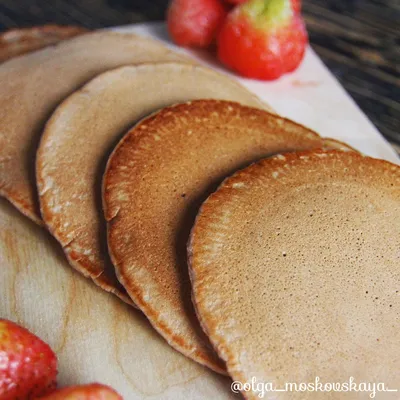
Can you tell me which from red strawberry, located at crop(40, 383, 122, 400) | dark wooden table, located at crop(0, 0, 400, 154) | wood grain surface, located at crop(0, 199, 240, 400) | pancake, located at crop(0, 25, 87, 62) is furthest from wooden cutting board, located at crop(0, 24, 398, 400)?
dark wooden table, located at crop(0, 0, 400, 154)

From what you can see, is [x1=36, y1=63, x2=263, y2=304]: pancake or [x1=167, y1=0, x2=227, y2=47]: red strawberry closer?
[x1=36, y1=63, x2=263, y2=304]: pancake

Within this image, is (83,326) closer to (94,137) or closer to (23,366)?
(23,366)

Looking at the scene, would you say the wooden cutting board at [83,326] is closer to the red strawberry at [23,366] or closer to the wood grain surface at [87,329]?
the wood grain surface at [87,329]

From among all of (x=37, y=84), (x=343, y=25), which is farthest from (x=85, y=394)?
(x=343, y=25)

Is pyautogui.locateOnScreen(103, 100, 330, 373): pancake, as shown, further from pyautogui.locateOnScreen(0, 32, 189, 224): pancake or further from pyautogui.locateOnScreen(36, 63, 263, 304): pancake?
pyautogui.locateOnScreen(0, 32, 189, 224): pancake

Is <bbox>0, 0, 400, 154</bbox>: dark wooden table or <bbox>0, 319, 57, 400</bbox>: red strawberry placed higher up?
<bbox>0, 0, 400, 154</bbox>: dark wooden table
